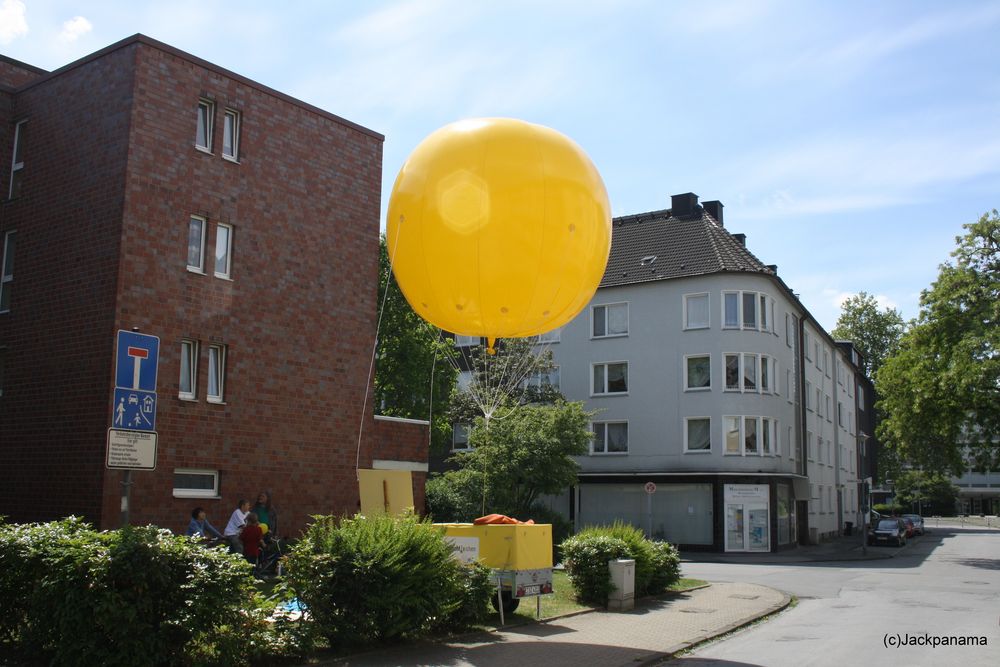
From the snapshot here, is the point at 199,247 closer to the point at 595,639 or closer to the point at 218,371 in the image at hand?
the point at 218,371

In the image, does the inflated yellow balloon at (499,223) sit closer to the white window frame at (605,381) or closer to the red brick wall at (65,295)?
the red brick wall at (65,295)

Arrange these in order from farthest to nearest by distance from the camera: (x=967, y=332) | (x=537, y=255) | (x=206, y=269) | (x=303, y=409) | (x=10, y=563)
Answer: (x=967, y=332), (x=303, y=409), (x=206, y=269), (x=537, y=255), (x=10, y=563)

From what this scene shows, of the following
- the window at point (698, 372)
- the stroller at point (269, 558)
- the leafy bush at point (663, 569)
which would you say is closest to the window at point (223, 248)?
the stroller at point (269, 558)

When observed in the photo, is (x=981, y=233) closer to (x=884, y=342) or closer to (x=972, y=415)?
(x=972, y=415)

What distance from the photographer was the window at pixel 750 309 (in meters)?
38.3

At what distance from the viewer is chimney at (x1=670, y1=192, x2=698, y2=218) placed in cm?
4325

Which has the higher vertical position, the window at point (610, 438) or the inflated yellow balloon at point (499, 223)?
the inflated yellow balloon at point (499, 223)

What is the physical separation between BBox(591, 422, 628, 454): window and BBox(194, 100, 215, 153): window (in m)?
25.0

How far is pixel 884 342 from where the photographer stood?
7750cm

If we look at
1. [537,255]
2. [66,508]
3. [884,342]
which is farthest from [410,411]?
[884,342]

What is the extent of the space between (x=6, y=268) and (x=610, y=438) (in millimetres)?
26462

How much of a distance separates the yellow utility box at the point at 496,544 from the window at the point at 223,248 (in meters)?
9.53

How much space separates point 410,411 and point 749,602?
22711 mm

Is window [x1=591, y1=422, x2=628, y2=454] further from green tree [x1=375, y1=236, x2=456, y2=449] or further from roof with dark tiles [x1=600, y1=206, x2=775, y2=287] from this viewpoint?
green tree [x1=375, y1=236, x2=456, y2=449]
